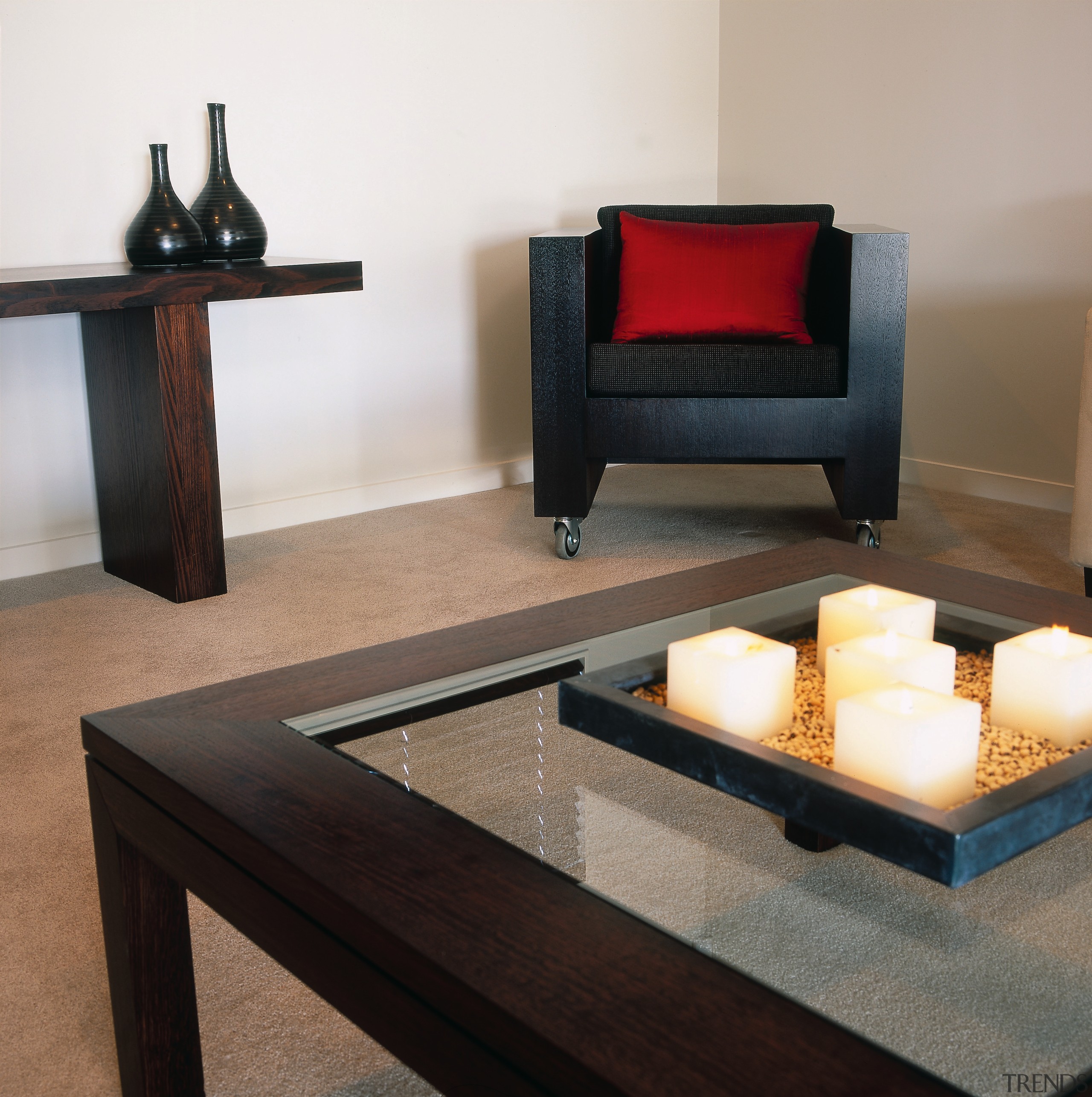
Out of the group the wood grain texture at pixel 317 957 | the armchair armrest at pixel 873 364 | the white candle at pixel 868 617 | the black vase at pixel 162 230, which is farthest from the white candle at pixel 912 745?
the black vase at pixel 162 230

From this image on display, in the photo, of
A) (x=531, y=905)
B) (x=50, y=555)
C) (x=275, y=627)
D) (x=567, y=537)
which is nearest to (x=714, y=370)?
(x=567, y=537)

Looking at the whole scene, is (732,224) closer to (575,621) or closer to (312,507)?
(312,507)

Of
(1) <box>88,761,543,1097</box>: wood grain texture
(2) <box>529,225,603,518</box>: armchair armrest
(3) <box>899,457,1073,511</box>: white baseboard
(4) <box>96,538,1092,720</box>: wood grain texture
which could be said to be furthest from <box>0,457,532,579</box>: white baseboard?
(1) <box>88,761,543,1097</box>: wood grain texture

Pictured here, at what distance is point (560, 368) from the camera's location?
8.13ft

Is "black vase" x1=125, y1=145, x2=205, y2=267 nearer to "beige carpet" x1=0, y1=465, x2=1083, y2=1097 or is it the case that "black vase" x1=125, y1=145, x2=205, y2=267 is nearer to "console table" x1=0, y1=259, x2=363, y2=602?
"console table" x1=0, y1=259, x2=363, y2=602

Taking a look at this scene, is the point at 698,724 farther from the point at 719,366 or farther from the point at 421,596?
the point at 719,366

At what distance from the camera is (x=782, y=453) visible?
251cm

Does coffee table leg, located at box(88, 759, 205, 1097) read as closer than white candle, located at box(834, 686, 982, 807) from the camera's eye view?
No

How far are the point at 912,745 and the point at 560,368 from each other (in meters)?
1.85

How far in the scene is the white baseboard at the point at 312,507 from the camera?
2.60 metres

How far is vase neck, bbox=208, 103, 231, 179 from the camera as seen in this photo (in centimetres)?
248

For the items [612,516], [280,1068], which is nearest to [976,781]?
[280,1068]

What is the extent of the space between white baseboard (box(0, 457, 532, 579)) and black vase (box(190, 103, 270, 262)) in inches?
27.4

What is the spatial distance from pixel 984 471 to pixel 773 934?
2868mm
